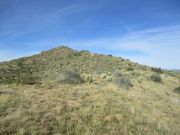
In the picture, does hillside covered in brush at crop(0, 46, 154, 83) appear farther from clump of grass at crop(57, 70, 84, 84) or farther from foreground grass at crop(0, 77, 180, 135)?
foreground grass at crop(0, 77, 180, 135)

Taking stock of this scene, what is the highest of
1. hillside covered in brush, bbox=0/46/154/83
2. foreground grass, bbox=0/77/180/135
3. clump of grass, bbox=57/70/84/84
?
hillside covered in brush, bbox=0/46/154/83

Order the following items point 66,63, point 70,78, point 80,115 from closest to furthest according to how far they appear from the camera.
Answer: point 80,115 → point 70,78 → point 66,63

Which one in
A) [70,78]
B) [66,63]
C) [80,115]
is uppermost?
[66,63]

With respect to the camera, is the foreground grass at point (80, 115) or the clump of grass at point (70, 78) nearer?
the foreground grass at point (80, 115)

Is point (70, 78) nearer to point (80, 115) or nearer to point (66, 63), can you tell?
point (80, 115)

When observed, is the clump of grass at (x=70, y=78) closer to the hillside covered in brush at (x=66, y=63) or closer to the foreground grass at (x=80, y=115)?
the foreground grass at (x=80, y=115)

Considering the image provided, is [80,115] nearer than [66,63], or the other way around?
[80,115]

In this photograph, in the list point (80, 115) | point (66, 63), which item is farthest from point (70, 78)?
point (66, 63)

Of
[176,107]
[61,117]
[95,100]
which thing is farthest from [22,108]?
[176,107]

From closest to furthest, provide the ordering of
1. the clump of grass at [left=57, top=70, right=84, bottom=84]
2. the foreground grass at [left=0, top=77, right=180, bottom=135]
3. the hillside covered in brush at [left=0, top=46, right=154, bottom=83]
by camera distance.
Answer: the foreground grass at [left=0, top=77, right=180, bottom=135] < the clump of grass at [left=57, top=70, right=84, bottom=84] < the hillside covered in brush at [left=0, top=46, right=154, bottom=83]

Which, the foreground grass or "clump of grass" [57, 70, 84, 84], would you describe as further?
"clump of grass" [57, 70, 84, 84]

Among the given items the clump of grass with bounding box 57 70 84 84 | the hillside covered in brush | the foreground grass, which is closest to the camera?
the foreground grass

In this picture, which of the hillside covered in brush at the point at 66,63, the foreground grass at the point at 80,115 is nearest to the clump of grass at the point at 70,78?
the foreground grass at the point at 80,115

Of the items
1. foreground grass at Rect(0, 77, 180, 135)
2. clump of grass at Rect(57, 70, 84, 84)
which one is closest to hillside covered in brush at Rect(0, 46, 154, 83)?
clump of grass at Rect(57, 70, 84, 84)
